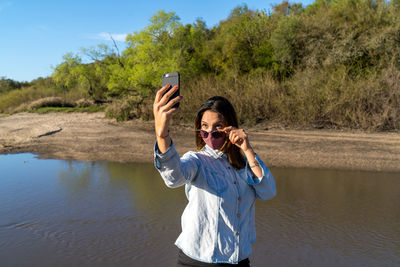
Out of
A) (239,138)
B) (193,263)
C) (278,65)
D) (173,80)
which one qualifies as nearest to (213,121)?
(239,138)

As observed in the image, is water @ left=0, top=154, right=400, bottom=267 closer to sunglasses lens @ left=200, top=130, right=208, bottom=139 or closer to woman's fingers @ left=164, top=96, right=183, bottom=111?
sunglasses lens @ left=200, top=130, right=208, bottom=139

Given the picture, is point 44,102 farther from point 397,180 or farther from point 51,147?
point 397,180

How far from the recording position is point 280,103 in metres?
14.3

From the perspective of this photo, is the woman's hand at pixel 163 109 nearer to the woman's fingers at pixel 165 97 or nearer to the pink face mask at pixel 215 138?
the woman's fingers at pixel 165 97

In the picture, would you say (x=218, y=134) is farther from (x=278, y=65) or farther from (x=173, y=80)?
(x=278, y=65)

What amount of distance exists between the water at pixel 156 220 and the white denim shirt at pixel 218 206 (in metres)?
2.55

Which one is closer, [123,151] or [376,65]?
[123,151]

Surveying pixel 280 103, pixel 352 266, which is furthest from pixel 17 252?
pixel 280 103

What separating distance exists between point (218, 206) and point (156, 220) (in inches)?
150

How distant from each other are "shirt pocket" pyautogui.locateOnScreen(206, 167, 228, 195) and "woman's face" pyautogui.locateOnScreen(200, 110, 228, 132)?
235 mm

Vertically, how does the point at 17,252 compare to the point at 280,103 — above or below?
below

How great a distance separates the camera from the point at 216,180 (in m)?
1.92

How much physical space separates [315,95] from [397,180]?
22.5 ft

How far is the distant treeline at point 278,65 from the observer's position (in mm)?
13641
